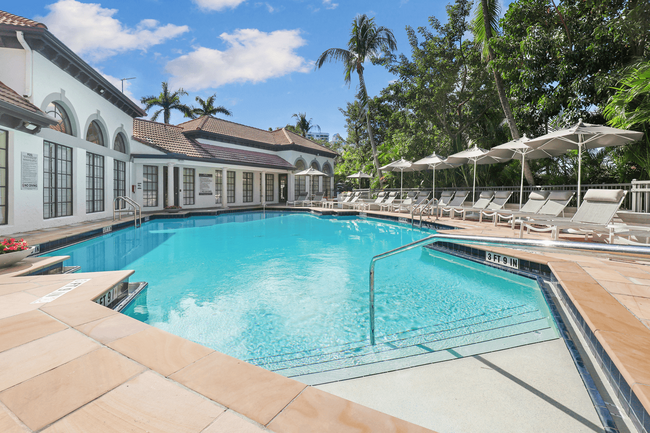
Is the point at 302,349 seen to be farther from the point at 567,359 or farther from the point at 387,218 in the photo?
the point at 387,218

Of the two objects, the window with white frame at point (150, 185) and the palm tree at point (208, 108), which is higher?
the palm tree at point (208, 108)

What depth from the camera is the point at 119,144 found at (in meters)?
13.5

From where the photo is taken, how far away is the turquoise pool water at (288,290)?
3406mm

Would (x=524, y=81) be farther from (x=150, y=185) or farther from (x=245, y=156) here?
(x=150, y=185)

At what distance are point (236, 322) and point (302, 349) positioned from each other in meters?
0.99

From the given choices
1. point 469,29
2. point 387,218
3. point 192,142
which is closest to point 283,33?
point 192,142

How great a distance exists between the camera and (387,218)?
1345 centimetres

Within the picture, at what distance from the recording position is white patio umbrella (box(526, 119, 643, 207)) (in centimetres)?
687

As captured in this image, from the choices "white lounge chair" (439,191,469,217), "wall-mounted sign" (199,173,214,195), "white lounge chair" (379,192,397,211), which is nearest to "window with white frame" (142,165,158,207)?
"wall-mounted sign" (199,173,214,195)

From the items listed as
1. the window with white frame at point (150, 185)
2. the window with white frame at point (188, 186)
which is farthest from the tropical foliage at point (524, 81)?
the window with white frame at point (150, 185)

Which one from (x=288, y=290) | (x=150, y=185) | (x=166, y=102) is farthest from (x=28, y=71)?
(x=166, y=102)

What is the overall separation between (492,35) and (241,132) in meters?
15.7

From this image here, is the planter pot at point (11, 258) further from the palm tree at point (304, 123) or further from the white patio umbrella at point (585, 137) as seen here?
the palm tree at point (304, 123)

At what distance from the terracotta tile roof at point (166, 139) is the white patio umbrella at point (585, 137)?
48.8ft
